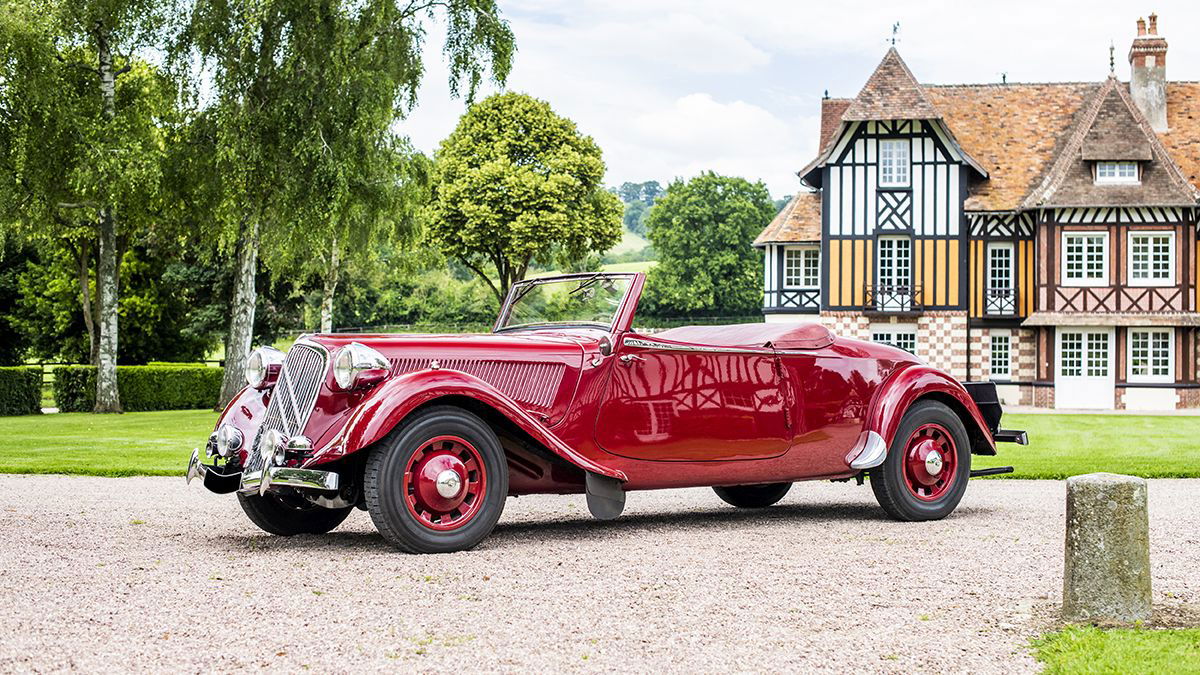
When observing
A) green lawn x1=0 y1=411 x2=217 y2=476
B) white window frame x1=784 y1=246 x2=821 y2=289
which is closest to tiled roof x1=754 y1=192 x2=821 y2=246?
white window frame x1=784 y1=246 x2=821 y2=289

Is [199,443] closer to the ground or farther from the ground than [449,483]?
closer to the ground

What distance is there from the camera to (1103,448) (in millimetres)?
17859

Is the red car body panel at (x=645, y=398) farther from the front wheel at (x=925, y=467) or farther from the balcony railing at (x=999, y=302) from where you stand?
the balcony railing at (x=999, y=302)

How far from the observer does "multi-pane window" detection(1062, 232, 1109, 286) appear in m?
35.9

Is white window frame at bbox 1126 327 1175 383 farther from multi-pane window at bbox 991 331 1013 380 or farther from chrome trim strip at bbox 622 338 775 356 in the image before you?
chrome trim strip at bbox 622 338 775 356

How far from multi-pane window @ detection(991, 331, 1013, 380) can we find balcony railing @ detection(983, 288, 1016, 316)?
0.80 meters

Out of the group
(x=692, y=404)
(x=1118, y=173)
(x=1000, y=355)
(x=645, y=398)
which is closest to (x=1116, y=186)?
(x=1118, y=173)

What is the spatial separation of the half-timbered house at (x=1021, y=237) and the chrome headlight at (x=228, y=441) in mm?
31295

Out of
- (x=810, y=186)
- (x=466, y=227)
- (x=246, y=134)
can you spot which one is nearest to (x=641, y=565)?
(x=246, y=134)

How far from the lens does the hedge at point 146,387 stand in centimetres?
3077

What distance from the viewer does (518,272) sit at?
50.2m

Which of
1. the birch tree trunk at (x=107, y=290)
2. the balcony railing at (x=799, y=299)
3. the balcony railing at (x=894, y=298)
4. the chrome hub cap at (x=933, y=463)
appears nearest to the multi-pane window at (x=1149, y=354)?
the balcony railing at (x=894, y=298)

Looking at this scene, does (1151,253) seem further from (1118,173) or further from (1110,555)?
(1110,555)

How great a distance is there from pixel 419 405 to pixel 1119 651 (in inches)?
148
